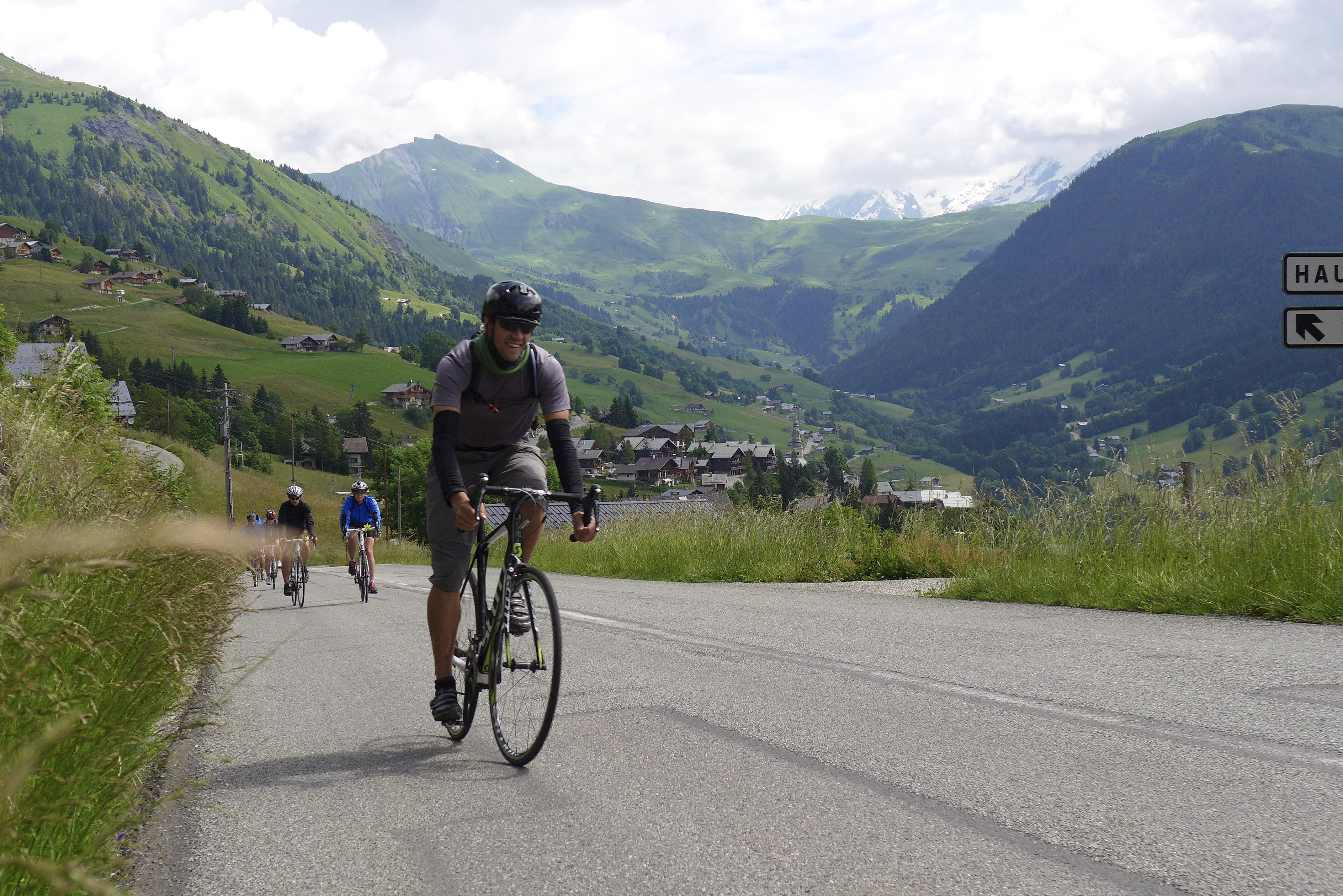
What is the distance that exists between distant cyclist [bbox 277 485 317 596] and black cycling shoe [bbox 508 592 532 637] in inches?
526

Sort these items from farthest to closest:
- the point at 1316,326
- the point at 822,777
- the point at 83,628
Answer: the point at 1316,326
the point at 822,777
the point at 83,628

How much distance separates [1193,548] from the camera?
30.7 feet

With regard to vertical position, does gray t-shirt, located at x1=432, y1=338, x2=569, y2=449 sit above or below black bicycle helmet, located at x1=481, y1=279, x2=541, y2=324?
below

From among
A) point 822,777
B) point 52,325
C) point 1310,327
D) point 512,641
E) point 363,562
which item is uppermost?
point 52,325

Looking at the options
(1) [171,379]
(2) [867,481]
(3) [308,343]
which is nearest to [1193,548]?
(2) [867,481]

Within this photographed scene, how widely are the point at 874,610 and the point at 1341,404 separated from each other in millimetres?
188843

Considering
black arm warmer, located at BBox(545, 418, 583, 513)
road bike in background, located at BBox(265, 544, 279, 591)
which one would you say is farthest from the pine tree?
black arm warmer, located at BBox(545, 418, 583, 513)

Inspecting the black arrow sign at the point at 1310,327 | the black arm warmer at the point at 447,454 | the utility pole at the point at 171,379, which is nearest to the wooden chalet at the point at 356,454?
the utility pole at the point at 171,379

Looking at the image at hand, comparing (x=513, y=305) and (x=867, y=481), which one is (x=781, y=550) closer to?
(x=513, y=305)

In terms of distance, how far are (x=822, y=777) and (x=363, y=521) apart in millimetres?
14453

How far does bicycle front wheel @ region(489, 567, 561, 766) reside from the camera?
4.72 meters

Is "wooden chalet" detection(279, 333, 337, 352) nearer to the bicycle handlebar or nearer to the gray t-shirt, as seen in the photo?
the gray t-shirt

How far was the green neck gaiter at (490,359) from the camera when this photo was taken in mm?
5203

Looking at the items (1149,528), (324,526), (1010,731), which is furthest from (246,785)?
(324,526)
